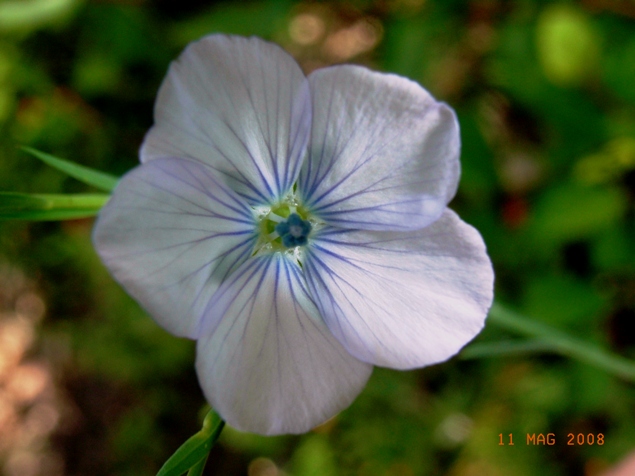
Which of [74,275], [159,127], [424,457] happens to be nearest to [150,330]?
[74,275]

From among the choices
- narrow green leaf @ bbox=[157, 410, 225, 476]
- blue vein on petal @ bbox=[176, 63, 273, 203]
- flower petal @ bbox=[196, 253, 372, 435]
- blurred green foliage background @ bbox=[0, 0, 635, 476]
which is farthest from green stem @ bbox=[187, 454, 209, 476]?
blurred green foliage background @ bbox=[0, 0, 635, 476]

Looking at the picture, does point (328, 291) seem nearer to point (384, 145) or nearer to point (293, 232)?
point (293, 232)

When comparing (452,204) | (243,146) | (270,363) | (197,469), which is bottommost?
(452,204)

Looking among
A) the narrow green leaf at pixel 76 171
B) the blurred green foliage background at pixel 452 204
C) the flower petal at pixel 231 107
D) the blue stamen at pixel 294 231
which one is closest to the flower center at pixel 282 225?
the blue stamen at pixel 294 231

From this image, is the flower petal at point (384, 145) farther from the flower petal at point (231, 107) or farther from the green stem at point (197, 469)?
the green stem at point (197, 469)

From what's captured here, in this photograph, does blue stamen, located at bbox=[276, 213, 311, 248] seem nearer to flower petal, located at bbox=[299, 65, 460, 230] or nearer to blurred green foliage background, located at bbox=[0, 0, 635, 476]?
flower petal, located at bbox=[299, 65, 460, 230]

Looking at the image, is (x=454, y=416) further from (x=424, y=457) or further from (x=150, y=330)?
(x=150, y=330)

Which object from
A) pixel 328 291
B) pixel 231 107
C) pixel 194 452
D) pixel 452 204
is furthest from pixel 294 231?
pixel 452 204
